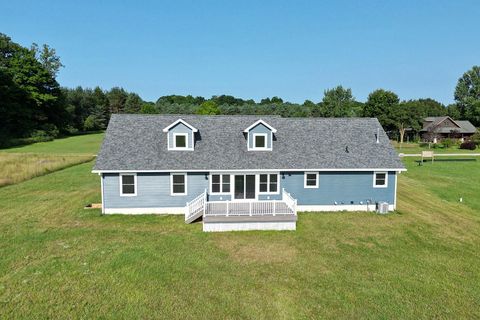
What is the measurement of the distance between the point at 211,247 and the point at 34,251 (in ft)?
24.6

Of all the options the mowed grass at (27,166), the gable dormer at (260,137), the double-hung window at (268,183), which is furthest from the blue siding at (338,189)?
the mowed grass at (27,166)

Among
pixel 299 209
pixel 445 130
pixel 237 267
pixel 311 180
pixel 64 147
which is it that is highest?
pixel 445 130

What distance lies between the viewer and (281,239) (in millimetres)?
14859

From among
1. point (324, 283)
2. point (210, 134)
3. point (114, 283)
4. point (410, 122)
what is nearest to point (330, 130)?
point (210, 134)

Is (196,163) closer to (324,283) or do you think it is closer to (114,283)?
(114,283)

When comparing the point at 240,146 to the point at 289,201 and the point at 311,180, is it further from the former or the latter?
the point at 289,201

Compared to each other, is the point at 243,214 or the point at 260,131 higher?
the point at 260,131

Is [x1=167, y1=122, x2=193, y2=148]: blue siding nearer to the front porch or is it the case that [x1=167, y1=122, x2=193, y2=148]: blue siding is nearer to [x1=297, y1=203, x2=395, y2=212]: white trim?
the front porch

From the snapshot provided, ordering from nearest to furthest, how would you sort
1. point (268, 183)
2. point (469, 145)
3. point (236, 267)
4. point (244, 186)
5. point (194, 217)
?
point (236, 267) → point (194, 217) → point (244, 186) → point (268, 183) → point (469, 145)

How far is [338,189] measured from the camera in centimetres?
1969

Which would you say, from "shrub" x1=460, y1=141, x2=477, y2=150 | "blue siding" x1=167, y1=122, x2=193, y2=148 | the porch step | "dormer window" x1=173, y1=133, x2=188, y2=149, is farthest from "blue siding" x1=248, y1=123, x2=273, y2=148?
"shrub" x1=460, y1=141, x2=477, y2=150

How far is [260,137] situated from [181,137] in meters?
5.21

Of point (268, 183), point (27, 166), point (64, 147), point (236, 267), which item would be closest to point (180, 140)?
point (268, 183)

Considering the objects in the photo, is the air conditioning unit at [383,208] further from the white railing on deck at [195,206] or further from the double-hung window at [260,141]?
the white railing on deck at [195,206]
